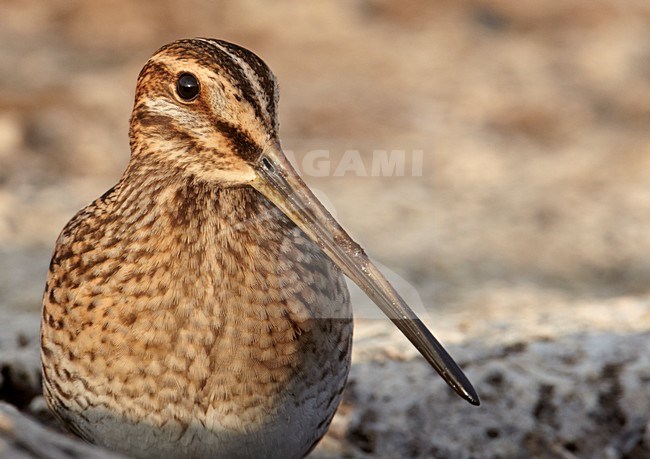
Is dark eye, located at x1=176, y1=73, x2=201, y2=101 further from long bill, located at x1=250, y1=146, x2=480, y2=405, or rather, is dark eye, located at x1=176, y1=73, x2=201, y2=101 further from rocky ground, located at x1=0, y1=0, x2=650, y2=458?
rocky ground, located at x1=0, y1=0, x2=650, y2=458

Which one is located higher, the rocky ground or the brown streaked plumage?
the brown streaked plumage

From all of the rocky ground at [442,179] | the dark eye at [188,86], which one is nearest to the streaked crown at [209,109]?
the dark eye at [188,86]

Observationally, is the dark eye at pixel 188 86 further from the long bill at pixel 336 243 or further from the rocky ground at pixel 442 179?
the rocky ground at pixel 442 179

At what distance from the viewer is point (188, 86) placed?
3.44 metres

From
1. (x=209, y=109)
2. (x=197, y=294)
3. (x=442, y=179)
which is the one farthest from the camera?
(x=442, y=179)

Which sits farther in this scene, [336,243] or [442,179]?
[442,179]

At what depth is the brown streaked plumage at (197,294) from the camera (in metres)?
3.49

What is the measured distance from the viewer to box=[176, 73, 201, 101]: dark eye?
3.43 meters

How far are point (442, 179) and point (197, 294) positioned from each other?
512 cm

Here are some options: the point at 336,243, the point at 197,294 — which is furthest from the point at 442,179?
the point at 197,294

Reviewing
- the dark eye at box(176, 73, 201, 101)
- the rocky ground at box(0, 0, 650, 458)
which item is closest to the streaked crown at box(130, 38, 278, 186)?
the dark eye at box(176, 73, 201, 101)

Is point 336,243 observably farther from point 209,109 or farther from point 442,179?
point 442,179

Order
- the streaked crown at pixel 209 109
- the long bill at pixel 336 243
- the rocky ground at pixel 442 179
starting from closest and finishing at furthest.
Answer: the streaked crown at pixel 209 109, the long bill at pixel 336 243, the rocky ground at pixel 442 179

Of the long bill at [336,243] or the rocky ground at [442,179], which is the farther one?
the rocky ground at [442,179]
